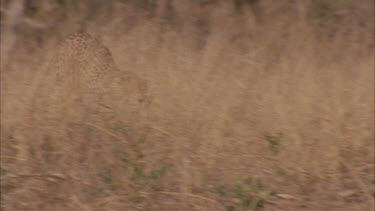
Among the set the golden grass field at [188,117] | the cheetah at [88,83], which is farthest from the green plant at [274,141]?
the cheetah at [88,83]

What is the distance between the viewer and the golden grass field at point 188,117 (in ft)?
11.5

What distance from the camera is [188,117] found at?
4.16 metres

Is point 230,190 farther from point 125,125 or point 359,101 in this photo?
point 359,101

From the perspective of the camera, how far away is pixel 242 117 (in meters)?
A: 4.23

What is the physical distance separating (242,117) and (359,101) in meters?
0.81

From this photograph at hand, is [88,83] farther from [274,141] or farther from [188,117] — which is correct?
[274,141]

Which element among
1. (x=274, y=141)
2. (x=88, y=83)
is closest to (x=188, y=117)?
(x=274, y=141)

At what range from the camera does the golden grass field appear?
3518 millimetres

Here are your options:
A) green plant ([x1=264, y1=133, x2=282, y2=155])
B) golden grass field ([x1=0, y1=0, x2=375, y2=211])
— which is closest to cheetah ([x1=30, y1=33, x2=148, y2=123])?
golden grass field ([x1=0, y1=0, x2=375, y2=211])

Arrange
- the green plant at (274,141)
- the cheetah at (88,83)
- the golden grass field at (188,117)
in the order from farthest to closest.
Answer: the cheetah at (88,83), the green plant at (274,141), the golden grass field at (188,117)

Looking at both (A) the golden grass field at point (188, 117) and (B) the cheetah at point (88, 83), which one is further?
(B) the cheetah at point (88, 83)

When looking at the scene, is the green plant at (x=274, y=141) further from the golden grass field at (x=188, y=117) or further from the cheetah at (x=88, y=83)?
the cheetah at (x=88, y=83)

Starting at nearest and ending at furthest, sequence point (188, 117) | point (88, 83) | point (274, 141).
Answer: point (274, 141) < point (188, 117) < point (88, 83)

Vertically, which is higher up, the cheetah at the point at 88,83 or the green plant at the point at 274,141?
the cheetah at the point at 88,83
